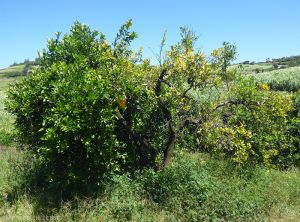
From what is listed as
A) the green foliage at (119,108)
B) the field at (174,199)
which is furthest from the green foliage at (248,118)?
the field at (174,199)

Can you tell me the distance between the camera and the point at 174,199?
7.98 meters

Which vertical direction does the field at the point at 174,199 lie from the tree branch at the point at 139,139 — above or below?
below

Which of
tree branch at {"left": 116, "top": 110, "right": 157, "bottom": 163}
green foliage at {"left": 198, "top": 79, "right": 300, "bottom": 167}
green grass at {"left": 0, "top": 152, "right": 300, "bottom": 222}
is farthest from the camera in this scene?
tree branch at {"left": 116, "top": 110, "right": 157, "bottom": 163}

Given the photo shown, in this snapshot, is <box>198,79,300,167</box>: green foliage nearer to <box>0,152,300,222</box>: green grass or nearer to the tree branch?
<box>0,152,300,222</box>: green grass

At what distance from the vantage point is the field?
756 cm

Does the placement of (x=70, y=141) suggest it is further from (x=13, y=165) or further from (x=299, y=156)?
(x=299, y=156)

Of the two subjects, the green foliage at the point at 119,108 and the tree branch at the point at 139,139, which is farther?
the tree branch at the point at 139,139

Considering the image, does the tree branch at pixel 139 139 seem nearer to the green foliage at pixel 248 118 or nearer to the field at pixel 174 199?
the field at pixel 174 199

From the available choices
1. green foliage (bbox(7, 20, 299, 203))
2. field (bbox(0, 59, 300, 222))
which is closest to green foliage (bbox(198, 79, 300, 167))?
green foliage (bbox(7, 20, 299, 203))

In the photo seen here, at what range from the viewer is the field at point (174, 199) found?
756 cm

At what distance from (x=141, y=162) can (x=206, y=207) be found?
262 centimetres

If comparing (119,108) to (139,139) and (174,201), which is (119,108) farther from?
(174,201)

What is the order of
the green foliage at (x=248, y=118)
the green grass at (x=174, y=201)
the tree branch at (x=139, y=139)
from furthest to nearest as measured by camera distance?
the tree branch at (x=139, y=139)
the green foliage at (x=248, y=118)
the green grass at (x=174, y=201)

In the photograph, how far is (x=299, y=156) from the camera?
13180 millimetres
